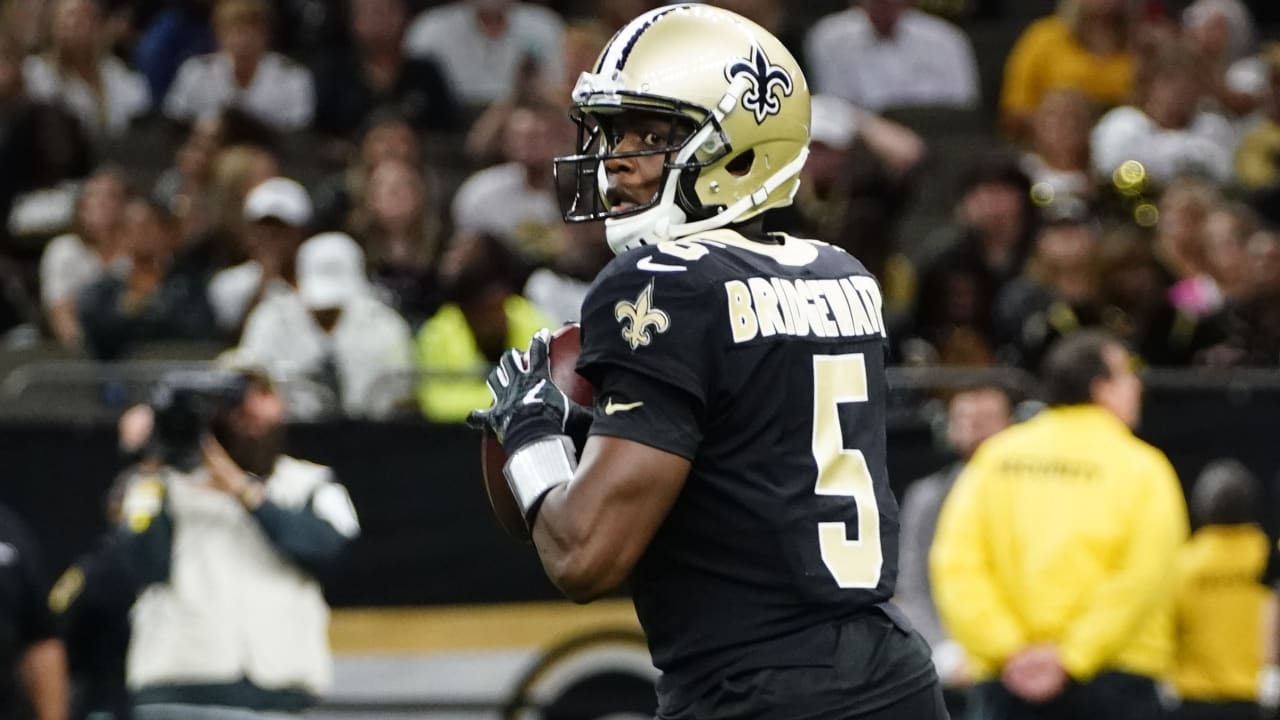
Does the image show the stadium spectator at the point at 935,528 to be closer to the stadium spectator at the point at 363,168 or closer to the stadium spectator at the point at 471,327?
the stadium spectator at the point at 471,327

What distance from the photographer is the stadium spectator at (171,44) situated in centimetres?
1152

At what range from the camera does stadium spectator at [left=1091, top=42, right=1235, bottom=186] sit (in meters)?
11.0

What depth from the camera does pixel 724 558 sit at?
3523 mm

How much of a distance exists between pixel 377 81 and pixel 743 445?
7987mm

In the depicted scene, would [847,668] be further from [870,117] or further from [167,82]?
[167,82]

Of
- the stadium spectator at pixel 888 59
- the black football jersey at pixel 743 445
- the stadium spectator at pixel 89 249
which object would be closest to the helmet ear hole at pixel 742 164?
the black football jersey at pixel 743 445

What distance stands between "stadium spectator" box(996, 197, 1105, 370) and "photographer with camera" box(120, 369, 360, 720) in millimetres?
3206

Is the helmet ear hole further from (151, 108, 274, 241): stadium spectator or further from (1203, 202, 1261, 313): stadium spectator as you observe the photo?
(151, 108, 274, 241): stadium spectator

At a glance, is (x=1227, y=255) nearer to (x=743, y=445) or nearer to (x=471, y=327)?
(x=471, y=327)

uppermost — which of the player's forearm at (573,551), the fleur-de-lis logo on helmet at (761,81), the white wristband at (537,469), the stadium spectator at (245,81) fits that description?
the fleur-de-lis logo on helmet at (761,81)

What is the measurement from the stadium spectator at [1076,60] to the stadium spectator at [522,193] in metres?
2.70

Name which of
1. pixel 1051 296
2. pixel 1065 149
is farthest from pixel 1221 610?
pixel 1065 149

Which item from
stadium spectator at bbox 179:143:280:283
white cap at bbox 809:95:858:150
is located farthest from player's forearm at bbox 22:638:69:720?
white cap at bbox 809:95:858:150

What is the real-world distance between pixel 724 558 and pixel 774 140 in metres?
0.72
